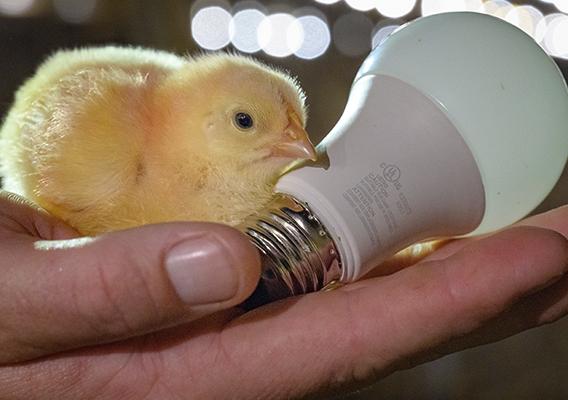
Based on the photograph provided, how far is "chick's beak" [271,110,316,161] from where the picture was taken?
2.63 feet

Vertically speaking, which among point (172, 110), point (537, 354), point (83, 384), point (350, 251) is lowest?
point (537, 354)

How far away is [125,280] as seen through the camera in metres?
0.62

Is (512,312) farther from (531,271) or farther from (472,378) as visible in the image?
(472,378)

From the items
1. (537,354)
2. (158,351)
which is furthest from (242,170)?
(537,354)

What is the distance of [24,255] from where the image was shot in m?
0.65

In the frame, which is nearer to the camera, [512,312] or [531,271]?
[531,271]

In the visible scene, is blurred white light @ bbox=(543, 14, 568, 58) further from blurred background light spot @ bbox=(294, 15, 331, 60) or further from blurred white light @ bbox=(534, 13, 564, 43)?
blurred background light spot @ bbox=(294, 15, 331, 60)

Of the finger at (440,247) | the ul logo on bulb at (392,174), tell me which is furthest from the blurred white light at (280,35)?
the ul logo on bulb at (392,174)

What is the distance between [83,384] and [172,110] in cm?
27

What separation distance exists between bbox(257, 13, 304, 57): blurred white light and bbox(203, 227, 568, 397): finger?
81.6 inches

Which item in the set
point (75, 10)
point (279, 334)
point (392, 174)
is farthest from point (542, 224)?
point (75, 10)

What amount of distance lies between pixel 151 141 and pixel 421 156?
259mm

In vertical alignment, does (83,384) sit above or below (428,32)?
below

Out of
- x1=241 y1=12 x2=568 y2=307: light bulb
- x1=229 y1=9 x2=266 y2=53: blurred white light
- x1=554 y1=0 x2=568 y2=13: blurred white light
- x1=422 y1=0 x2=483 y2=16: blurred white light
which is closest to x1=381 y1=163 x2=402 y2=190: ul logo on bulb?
x1=241 y1=12 x2=568 y2=307: light bulb
